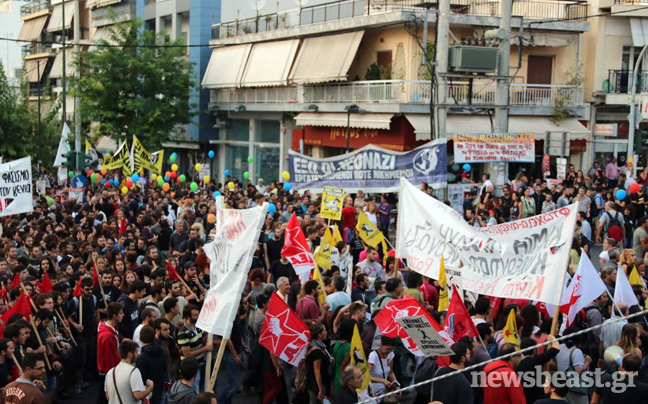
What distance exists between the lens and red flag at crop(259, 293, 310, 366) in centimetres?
949

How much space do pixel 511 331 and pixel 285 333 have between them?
7.57ft

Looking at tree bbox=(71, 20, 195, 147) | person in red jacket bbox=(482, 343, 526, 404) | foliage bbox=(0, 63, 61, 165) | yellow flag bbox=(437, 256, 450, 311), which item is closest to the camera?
person in red jacket bbox=(482, 343, 526, 404)

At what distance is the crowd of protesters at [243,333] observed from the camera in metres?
8.25

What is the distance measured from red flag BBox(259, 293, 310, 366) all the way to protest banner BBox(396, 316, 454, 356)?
3.93 feet

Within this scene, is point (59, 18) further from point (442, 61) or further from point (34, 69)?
point (442, 61)

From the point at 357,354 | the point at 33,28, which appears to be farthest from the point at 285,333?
the point at 33,28

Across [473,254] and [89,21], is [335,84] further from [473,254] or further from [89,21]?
[89,21]

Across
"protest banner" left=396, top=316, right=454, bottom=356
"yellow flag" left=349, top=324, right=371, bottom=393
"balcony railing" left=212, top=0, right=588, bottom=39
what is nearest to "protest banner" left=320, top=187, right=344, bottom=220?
"yellow flag" left=349, top=324, right=371, bottom=393

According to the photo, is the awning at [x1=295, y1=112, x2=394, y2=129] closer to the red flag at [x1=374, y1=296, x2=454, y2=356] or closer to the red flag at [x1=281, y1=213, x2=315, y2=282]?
the red flag at [x1=281, y1=213, x2=315, y2=282]

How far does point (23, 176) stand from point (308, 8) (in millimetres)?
20589

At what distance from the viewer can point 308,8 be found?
35.7 meters

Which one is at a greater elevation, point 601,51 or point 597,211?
point 601,51

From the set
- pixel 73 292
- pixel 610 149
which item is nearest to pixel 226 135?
pixel 610 149

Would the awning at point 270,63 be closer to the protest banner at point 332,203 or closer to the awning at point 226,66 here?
the awning at point 226,66
